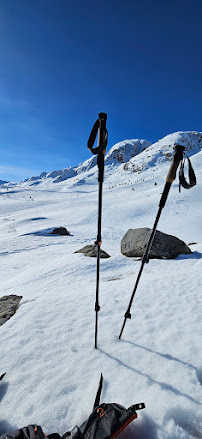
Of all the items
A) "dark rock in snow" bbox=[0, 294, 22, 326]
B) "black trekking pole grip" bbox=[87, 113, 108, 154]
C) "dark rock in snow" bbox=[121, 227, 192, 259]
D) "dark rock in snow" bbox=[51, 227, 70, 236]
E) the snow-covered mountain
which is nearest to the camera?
"black trekking pole grip" bbox=[87, 113, 108, 154]

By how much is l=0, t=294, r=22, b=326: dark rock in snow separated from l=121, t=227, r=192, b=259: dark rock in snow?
515 cm

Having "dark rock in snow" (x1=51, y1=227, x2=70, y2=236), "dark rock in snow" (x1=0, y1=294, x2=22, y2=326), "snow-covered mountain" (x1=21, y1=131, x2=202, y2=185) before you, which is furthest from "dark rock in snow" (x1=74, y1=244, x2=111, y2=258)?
"snow-covered mountain" (x1=21, y1=131, x2=202, y2=185)

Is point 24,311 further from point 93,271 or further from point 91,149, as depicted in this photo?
point 91,149

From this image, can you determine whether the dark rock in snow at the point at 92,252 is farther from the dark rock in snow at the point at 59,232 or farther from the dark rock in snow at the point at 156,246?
the dark rock in snow at the point at 59,232

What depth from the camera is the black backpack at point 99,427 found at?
1.77 m

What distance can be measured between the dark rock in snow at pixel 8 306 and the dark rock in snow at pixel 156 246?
16.9 ft

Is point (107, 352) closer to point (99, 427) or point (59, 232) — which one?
point (99, 427)

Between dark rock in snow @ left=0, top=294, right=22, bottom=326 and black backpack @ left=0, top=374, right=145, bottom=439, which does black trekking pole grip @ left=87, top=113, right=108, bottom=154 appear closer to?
black backpack @ left=0, top=374, right=145, bottom=439

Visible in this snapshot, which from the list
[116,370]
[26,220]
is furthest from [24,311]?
[26,220]

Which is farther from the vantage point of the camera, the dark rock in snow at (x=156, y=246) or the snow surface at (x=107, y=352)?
the dark rock in snow at (x=156, y=246)

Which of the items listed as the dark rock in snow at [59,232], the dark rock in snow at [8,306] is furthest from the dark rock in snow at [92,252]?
the dark rock in snow at [59,232]

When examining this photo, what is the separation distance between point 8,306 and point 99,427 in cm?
363

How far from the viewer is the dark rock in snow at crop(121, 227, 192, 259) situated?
8.22 meters

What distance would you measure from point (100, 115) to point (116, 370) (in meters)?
3.22
